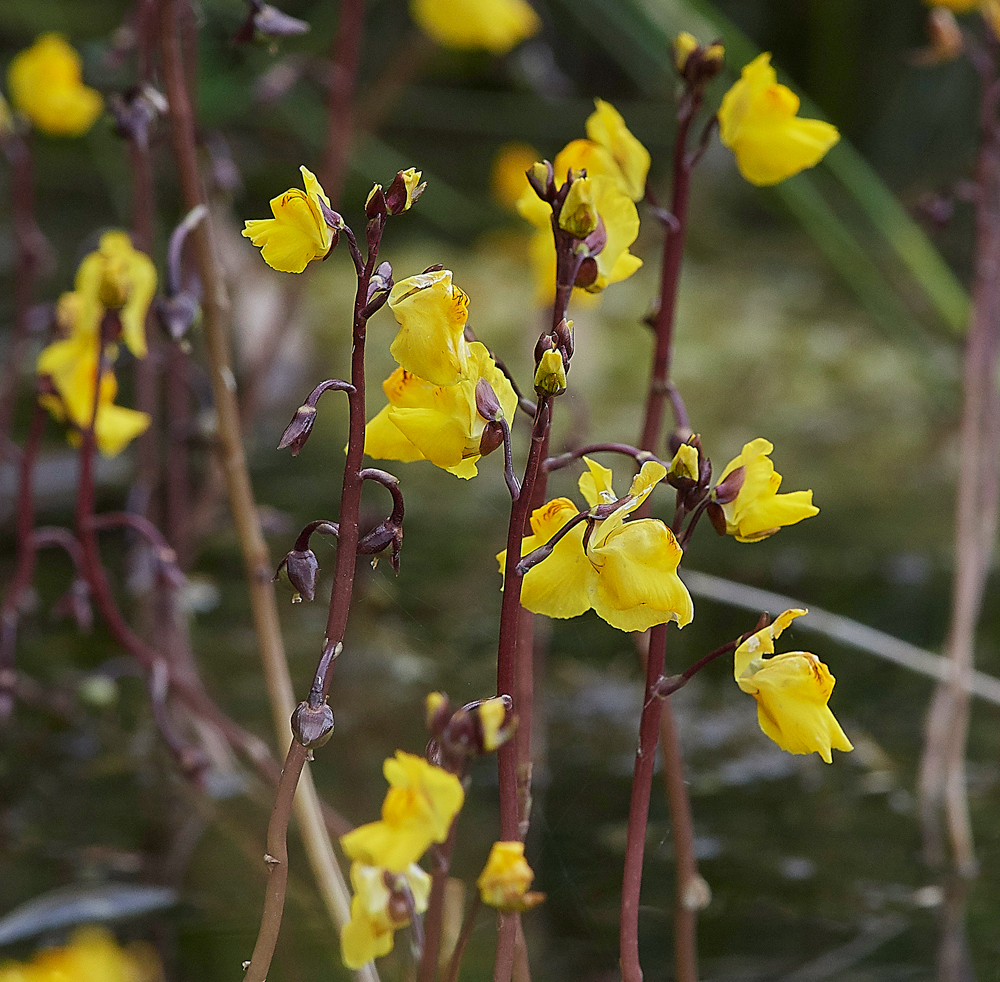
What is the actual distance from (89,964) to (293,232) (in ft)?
1.36

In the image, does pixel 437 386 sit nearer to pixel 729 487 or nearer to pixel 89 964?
pixel 729 487

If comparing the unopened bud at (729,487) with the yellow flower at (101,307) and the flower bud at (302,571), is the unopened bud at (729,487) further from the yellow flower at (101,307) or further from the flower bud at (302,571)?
the yellow flower at (101,307)

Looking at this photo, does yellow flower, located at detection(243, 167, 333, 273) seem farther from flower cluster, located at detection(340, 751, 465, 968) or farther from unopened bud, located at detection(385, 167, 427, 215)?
flower cluster, located at detection(340, 751, 465, 968)

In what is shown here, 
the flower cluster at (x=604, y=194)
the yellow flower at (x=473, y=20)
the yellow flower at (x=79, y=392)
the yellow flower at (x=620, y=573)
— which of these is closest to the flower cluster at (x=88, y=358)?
the yellow flower at (x=79, y=392)

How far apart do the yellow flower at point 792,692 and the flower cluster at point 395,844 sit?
9 cm

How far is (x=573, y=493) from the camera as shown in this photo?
989mm

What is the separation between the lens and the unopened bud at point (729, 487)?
1.07ft

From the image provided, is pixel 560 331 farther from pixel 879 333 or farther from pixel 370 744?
pixel 879 333

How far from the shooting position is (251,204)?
1775mm

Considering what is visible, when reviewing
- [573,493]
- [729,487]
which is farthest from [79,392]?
[573,493]

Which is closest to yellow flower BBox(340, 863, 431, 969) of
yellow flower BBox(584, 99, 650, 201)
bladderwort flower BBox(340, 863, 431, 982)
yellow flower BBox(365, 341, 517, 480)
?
bladderwort flower BBox(340, 863, 431, 982)

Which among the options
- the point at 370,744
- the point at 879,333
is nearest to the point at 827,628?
the point at 370,744

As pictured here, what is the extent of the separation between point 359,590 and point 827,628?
325 mm

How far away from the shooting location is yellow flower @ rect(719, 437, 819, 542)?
325 millimetres
